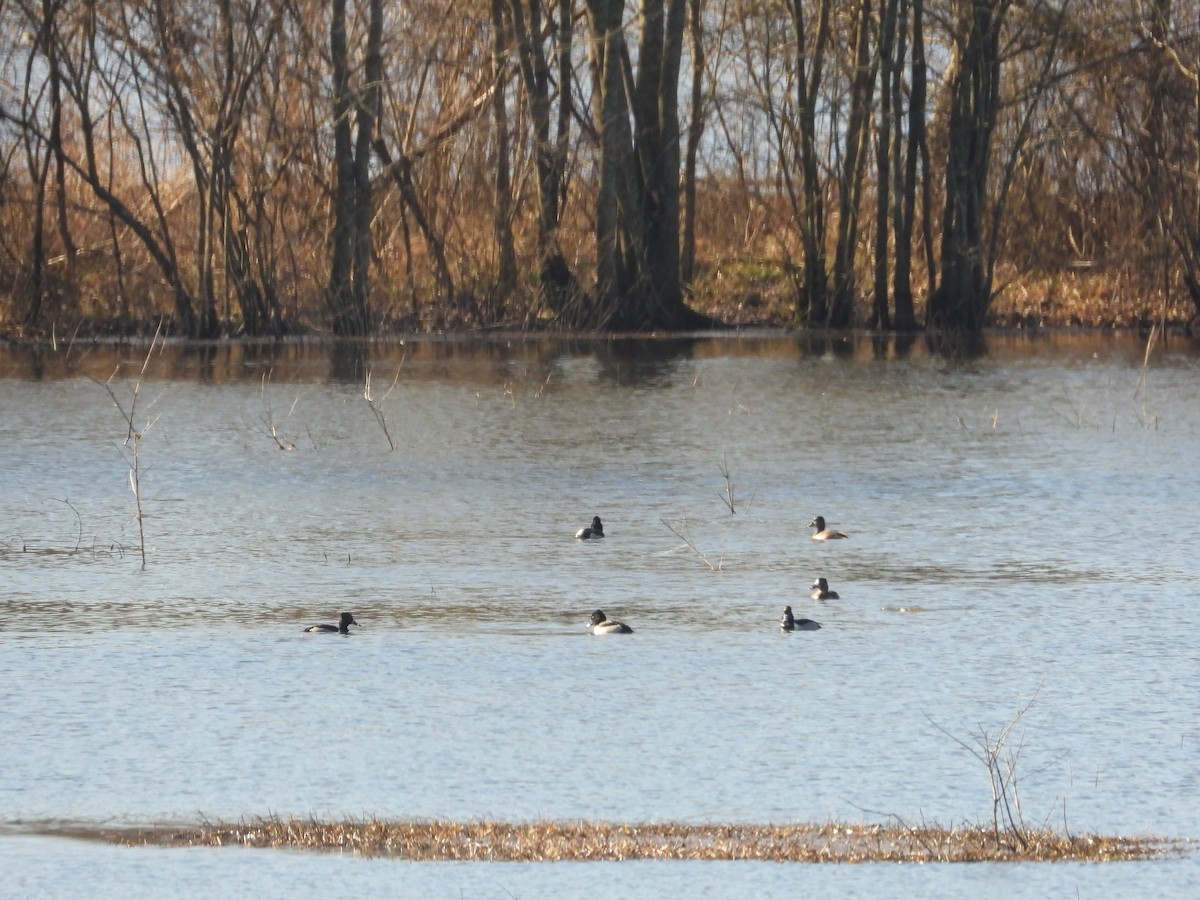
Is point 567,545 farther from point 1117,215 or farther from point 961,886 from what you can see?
point 1117,215

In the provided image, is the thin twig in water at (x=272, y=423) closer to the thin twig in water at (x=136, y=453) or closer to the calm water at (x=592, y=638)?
the calm water at (x=592, y=638)

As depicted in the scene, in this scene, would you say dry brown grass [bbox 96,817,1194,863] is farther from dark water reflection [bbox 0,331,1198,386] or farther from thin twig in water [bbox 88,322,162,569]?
dark water reflection [bbox 0,331,1198,386]

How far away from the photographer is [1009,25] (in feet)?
98.3

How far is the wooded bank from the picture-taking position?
83.4 feet

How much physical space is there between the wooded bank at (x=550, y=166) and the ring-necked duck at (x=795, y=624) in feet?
58.1

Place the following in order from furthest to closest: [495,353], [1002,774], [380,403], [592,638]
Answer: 1. [495,353]
2. [380,403]
3. [592,638]
4. [1002,774]

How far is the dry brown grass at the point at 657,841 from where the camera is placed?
5.21 m

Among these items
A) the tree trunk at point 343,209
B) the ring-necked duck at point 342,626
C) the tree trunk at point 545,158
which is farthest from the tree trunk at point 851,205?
the ring-necked duck at point 342,626

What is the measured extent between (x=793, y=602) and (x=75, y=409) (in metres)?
9.95

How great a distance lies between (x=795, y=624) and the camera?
26.6 feet

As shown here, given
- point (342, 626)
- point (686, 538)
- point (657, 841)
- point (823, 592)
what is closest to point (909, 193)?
point (686, 538)

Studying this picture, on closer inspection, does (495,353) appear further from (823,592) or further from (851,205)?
(823,592)

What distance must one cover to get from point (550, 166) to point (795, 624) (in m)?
20.8

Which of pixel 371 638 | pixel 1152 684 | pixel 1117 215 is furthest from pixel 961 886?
pixel 1117 215
